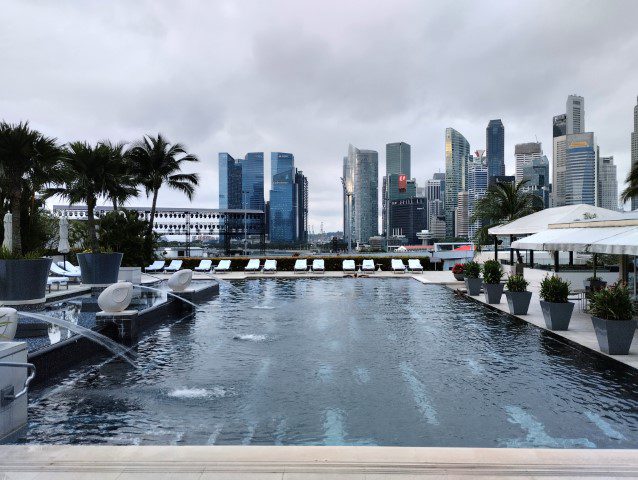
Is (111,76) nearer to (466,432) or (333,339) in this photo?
(333,339)

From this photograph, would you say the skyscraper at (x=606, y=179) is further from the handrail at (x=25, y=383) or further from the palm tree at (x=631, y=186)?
the handrail at (x=25, y=383)

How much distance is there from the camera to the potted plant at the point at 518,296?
1112 centimetres

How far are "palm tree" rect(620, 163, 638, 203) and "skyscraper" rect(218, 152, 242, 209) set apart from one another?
159m

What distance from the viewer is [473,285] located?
15.5 m

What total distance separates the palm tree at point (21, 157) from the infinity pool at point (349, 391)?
27.8 feet

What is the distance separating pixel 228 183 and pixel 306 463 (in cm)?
17821

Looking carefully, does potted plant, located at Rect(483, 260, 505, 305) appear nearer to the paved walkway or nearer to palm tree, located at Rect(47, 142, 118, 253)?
the paved walkway

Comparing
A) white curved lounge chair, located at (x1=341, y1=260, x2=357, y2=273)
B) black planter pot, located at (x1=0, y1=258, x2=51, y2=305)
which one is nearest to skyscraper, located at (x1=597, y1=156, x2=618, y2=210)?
white curved lounge chair, located at (x1=341, y1=260, x2=357, y2=273)

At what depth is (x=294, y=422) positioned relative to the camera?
4605mm

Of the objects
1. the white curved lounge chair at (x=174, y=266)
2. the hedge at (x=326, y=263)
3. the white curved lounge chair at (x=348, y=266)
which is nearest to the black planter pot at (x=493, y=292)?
the white curved lounge chair at (x=348, y=266)

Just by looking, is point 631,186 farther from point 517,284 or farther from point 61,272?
point 61,272

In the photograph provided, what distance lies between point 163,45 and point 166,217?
43.3m

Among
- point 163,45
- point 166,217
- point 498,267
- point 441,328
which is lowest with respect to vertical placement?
point 441,328

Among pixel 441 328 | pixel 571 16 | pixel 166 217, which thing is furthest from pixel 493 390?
pixel 166 217
